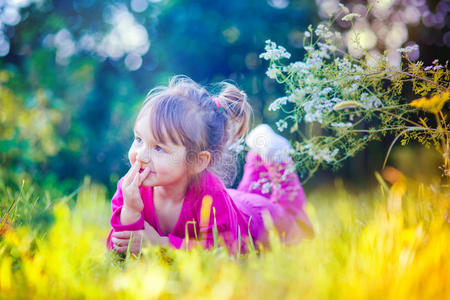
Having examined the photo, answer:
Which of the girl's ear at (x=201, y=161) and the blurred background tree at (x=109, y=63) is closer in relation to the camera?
the girl's ear at (x=201, y=161)

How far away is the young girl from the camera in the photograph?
1795mm

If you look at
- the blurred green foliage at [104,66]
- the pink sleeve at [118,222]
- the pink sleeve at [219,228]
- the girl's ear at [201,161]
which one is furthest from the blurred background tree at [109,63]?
the pink sleeve at [219,228]

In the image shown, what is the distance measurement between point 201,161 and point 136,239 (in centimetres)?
53

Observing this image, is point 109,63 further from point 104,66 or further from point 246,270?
point 246,270

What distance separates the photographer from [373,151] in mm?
3961

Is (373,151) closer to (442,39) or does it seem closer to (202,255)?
(442,39)

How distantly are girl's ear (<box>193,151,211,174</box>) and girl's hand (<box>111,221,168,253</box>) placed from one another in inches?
15.7

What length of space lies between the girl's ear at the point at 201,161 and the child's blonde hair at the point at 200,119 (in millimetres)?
31

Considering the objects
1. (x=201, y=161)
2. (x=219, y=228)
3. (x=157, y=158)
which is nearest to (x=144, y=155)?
(x=157, y=158)

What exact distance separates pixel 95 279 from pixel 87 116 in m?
3.32

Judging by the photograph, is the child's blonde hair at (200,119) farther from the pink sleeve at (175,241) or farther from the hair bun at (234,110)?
the pink sleeve at (175,241)

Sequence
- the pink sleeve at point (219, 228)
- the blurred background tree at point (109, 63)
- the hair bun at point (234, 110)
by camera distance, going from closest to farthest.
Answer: the pink sleeve at point (219, 228)
the hair bun at point (234, 110)
the blurred background tree at point (109, 63)

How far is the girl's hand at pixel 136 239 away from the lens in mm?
1797

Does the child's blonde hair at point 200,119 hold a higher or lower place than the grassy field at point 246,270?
higher
